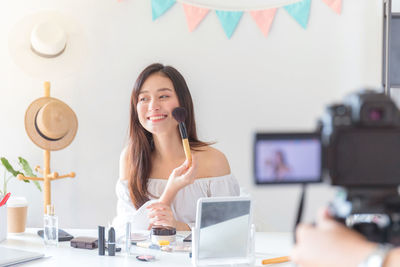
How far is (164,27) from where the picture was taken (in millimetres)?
2795

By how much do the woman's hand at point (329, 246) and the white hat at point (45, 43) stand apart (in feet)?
7.33

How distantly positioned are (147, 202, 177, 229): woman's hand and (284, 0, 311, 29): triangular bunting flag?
155cm

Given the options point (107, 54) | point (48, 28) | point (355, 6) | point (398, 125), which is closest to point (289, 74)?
point (355, 6)

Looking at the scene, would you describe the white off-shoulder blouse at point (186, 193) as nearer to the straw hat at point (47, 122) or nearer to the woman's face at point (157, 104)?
the woman's face at point (157, 104)

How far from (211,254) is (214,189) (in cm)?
74

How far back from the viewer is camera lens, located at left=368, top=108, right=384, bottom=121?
2.13 ft

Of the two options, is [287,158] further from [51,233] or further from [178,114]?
[178,114]

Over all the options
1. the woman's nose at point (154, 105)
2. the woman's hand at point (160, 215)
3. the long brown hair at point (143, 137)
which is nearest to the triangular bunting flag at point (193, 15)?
the long brown hair at point (143, 137)

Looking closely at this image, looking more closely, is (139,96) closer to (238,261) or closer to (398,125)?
(238,261)

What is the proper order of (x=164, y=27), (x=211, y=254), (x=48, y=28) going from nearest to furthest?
1. (x=211, y=254)
2. (x=48, y=28)
3. (x=164, y=27)

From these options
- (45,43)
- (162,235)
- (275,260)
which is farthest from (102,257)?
(45,43)

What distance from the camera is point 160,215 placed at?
5.46ft

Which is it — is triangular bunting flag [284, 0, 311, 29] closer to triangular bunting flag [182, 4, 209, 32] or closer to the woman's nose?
triangular bunting flag [182, 4, 209, 32]

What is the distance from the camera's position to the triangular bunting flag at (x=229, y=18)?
2.76 meters
